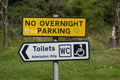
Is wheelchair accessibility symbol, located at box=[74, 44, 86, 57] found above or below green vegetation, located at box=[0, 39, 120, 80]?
above

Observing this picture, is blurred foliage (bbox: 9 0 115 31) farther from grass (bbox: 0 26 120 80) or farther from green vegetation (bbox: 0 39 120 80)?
green vegetation (bbox: 0 39 120 80)

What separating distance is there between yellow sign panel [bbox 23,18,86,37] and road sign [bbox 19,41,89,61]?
135 mm

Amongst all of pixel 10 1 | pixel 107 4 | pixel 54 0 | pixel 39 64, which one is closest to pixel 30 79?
pixel 39 64

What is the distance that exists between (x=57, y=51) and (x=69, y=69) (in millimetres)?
3786

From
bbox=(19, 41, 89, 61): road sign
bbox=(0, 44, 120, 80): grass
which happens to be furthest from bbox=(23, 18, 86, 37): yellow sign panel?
→ bbox=(0, 44, 120, 80): grass

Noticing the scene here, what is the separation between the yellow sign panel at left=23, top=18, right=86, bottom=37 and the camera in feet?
15.1

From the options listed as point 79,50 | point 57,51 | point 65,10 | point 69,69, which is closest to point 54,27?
point 57,51

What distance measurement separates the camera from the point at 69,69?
825 cm

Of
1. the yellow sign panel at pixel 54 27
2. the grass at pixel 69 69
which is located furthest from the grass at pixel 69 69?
the yellow sign panel at pixel 54 27

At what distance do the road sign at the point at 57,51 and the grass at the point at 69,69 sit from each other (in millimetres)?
2887

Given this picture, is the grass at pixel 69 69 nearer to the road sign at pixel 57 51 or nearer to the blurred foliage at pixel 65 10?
the road sign at pixel 57 51

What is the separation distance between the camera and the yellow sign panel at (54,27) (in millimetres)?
4598

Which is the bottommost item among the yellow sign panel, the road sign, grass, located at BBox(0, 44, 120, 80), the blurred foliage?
grass, located at BBox(0, 44, 120, 80)

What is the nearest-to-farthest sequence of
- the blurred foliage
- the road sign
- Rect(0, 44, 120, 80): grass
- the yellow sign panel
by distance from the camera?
the road sign
the yellow sign panel
Rect(0, 44, 120, 80): grass
the blurred foliage
